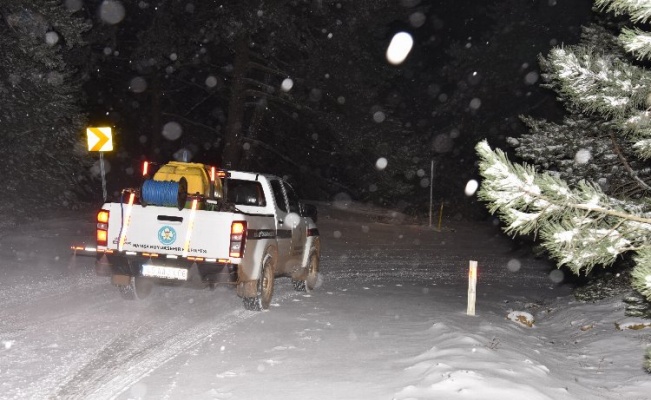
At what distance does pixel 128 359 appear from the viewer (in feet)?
23.7

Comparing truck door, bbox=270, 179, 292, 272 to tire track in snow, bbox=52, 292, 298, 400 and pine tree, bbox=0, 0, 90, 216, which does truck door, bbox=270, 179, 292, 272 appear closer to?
tire track in snow, bbox=52, 292, 298, 400

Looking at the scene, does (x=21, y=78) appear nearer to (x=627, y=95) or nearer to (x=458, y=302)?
(x=458, y=302)

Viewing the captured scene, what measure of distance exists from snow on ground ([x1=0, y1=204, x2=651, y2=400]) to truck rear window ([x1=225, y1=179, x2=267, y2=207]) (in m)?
1.69

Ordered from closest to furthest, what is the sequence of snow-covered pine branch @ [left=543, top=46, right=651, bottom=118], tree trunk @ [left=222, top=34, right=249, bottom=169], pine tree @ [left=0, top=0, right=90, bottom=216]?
snow-covered pine branch @ [left=543, top=46, right=651, bottom=118] < pine tree @ [left=0, top=0, right=90, bottom=216] < tree trunk @ [left=222, top=34, right=249, bottom=169]

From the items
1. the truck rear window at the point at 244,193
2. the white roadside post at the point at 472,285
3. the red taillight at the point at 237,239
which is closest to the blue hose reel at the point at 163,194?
the red taillight at the point at 237,239

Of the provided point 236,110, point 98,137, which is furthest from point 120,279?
point 236,110

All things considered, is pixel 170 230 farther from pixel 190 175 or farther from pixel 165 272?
Answer: pixel 190 175

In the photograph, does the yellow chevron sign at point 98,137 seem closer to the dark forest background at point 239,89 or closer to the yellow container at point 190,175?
the dark forest background at point 239,89

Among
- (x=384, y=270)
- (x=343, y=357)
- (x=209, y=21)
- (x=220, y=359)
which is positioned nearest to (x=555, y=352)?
(x=343, y=357)

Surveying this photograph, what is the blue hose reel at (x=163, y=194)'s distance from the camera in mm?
9256

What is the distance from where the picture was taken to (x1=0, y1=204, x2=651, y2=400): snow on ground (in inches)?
251

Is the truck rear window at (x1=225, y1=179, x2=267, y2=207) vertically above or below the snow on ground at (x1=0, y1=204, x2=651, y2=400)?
above

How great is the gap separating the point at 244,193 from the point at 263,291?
6.40 ft

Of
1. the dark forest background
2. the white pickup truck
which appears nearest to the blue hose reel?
the white pickup truck
